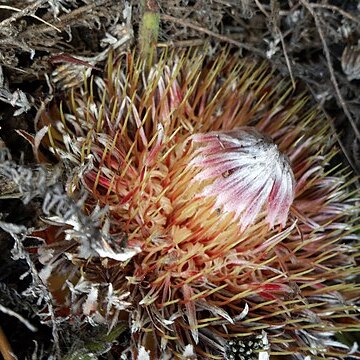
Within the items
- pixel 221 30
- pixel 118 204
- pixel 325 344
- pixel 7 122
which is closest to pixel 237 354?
pixel 325 344

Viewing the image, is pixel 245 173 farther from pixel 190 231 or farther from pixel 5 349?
pixel 5 349

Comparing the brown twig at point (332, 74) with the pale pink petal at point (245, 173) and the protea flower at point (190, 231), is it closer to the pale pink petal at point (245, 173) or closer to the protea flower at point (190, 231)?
the protea flower at point (190, 231)

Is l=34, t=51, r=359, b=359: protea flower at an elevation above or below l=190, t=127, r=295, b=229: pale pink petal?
below

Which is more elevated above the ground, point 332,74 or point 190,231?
point 332,74

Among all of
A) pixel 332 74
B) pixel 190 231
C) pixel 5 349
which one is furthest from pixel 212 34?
pixel 5 349

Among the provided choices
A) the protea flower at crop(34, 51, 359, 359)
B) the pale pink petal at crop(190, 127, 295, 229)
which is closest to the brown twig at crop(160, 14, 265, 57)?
the protea flower at crop(34, 51, 359, 359)

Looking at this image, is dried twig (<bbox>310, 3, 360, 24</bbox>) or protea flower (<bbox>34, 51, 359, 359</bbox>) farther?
dried twig (<bbox>310, 3, 360, 24</bbox>)

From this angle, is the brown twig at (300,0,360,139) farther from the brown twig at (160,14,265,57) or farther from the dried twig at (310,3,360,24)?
the brown twig at (160,14,265,57)

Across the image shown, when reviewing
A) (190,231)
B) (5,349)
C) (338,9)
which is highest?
(338,9)

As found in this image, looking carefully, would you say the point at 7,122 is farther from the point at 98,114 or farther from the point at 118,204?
the point at 118,204
